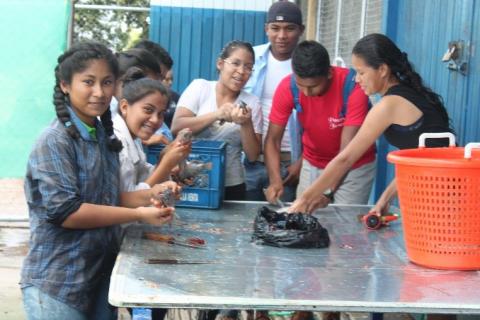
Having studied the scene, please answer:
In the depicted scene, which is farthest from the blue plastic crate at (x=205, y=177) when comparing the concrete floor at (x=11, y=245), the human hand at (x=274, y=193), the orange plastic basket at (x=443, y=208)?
the concrete floor at (x=11, y=245)

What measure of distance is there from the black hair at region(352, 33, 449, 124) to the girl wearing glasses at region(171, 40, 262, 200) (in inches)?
39.6

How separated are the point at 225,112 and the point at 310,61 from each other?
552 mm

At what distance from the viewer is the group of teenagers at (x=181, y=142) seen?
3.14 metres

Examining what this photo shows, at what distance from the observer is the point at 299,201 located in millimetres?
4008

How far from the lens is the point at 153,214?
331 cm

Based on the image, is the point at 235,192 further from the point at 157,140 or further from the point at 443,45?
the point at 443,45

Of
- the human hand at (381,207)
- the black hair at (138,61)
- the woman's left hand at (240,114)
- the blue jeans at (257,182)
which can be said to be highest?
the black hair at (138,61)

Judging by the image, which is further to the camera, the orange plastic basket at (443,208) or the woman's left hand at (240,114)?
the woman's left hand at (240,114)

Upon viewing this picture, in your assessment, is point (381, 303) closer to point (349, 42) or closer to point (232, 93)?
point (232, 93)

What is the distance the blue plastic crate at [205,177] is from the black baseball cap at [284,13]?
5.17ft

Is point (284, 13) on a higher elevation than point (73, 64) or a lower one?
higher

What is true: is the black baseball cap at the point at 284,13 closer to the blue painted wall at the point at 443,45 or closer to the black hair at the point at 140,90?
the blue painted wall at the point at 443,45

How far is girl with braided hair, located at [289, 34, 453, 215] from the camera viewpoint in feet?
12.9

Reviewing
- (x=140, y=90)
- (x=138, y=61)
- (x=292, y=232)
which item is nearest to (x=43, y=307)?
(x=292, y=232)
